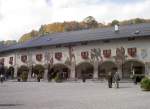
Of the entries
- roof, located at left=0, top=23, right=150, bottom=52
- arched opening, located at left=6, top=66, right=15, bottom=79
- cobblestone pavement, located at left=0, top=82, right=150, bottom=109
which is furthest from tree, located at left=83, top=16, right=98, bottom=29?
cobblestone pavement, located at left=0, top=82, right=150, bottom=109

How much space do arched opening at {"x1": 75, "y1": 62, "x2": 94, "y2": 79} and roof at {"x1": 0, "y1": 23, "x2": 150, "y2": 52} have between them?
3822 mm

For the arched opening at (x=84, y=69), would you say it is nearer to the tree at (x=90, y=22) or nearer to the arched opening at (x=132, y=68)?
the arched opening at (x=132, y=68)

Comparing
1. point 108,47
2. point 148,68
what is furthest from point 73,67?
point 148,68

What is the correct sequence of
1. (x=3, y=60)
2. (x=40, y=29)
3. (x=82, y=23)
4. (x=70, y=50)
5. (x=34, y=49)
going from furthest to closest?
(x=40, y=29), (x=82, y=23), (x=3, y=60), (x=34, y=49), (x=70, y=50)

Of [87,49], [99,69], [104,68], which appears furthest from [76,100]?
[87,49]

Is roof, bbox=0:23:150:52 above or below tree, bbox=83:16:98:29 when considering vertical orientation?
below

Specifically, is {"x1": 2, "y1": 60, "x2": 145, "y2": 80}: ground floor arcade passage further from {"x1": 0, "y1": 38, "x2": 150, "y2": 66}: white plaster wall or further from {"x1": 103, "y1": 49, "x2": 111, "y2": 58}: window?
{"x1": 103, "y1": 49, "x2": 111, "y2": 58}: window

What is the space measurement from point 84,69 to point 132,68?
8.30 meters

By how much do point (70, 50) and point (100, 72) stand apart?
6.37 m

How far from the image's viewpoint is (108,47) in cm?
5766

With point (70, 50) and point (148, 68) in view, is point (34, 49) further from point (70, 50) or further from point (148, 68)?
point (148, 68)

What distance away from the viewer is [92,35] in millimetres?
60406

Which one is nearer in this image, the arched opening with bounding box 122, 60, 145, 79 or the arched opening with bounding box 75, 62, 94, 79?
the arched opening with bounding box 122, 60, 145, 79

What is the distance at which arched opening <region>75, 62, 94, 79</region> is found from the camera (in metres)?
59.9
